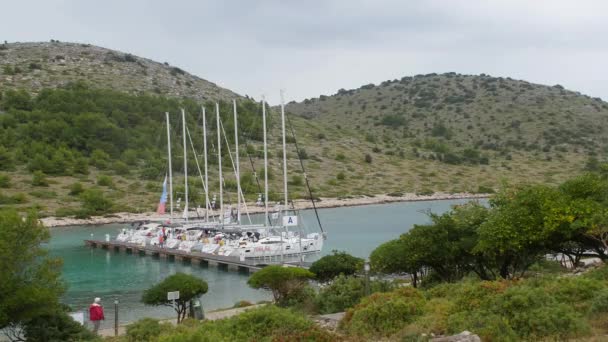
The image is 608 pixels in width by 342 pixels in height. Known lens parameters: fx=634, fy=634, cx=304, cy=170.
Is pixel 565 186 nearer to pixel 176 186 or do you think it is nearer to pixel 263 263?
pixel 263 263

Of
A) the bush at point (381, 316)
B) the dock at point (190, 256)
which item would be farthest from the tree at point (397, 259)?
the dock at point (190, 256)

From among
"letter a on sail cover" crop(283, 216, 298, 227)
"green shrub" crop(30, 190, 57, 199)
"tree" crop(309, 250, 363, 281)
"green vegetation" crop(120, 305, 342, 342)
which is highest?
"green shrub" crop(30, 190, 57, 199)

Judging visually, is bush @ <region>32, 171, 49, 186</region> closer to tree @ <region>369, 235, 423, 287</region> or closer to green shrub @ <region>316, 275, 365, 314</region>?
tree @ <region>369, 235, 423, 287</region>

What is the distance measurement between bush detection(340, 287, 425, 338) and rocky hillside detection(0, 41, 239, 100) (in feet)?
348

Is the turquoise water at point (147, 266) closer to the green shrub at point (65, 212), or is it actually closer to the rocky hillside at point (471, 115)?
the green shrub at point (65, 212)

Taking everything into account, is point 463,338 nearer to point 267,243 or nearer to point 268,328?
point 268,328

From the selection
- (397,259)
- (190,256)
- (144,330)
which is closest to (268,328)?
(144,330)

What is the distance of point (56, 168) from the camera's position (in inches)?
3172

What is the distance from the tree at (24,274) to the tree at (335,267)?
34.3ft

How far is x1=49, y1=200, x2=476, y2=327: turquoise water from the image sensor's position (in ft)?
98.6

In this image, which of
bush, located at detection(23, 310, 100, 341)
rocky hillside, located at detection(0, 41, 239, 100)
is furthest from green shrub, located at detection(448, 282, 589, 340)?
rocky hillside, located at detection(0, 41, 239, 100)

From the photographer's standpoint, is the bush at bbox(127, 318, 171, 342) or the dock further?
the dock

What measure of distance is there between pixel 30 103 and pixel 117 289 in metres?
73.1

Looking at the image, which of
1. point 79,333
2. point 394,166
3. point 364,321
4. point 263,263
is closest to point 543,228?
point 364,321
